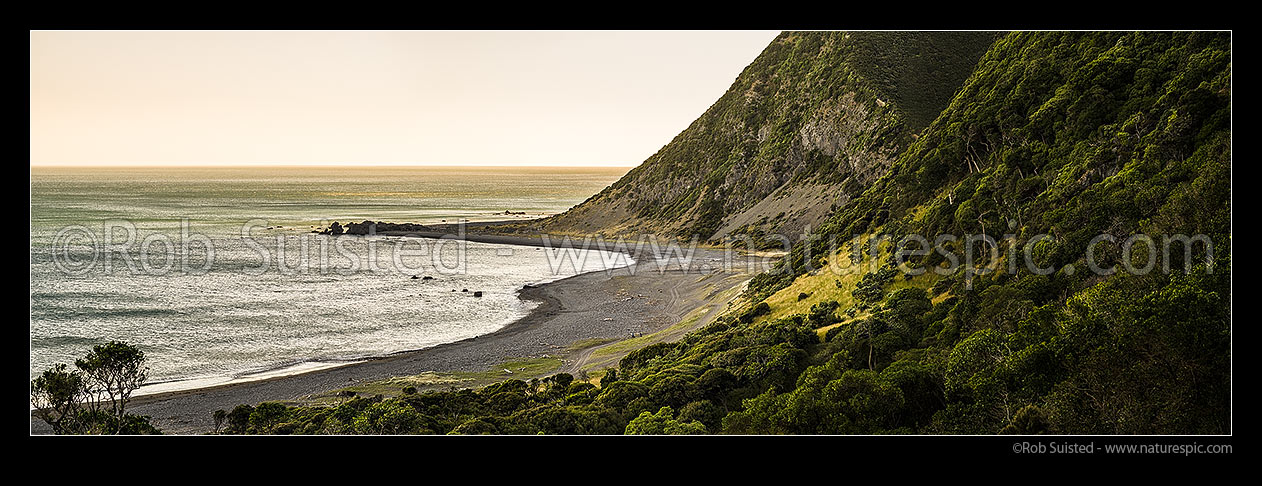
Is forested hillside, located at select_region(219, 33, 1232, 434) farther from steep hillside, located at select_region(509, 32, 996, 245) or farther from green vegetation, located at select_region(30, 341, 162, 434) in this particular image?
steep hillside, located at select_region(509, 32, 996, 245)

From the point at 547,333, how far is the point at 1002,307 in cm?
2372

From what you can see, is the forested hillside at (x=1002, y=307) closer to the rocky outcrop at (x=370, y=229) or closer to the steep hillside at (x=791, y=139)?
the steep hillside at (x=791, y=139)

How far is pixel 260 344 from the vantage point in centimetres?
3638

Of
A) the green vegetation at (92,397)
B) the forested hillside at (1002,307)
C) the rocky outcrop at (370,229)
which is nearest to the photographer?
the forested hillside at (1002,307)

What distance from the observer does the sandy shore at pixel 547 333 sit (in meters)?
25.9

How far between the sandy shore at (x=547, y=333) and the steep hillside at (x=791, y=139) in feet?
67.8

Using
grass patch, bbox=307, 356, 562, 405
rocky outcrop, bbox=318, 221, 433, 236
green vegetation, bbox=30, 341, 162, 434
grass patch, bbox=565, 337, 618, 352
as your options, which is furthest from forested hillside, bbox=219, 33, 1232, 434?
rocky outcrop, bbox=318, 221, 433, 236

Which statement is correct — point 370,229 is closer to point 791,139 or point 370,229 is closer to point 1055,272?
point 791,139

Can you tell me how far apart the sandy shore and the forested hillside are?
4771mm

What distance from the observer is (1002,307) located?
18.6 metres

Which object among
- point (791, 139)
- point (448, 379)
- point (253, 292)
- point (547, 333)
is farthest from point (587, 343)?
point (791, 139)

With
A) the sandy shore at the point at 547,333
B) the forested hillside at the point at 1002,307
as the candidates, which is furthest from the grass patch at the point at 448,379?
the forested hillside at the point at 1002,307

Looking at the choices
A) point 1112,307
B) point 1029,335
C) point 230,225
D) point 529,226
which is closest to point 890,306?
point 1029,335

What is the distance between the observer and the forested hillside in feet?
38.1
